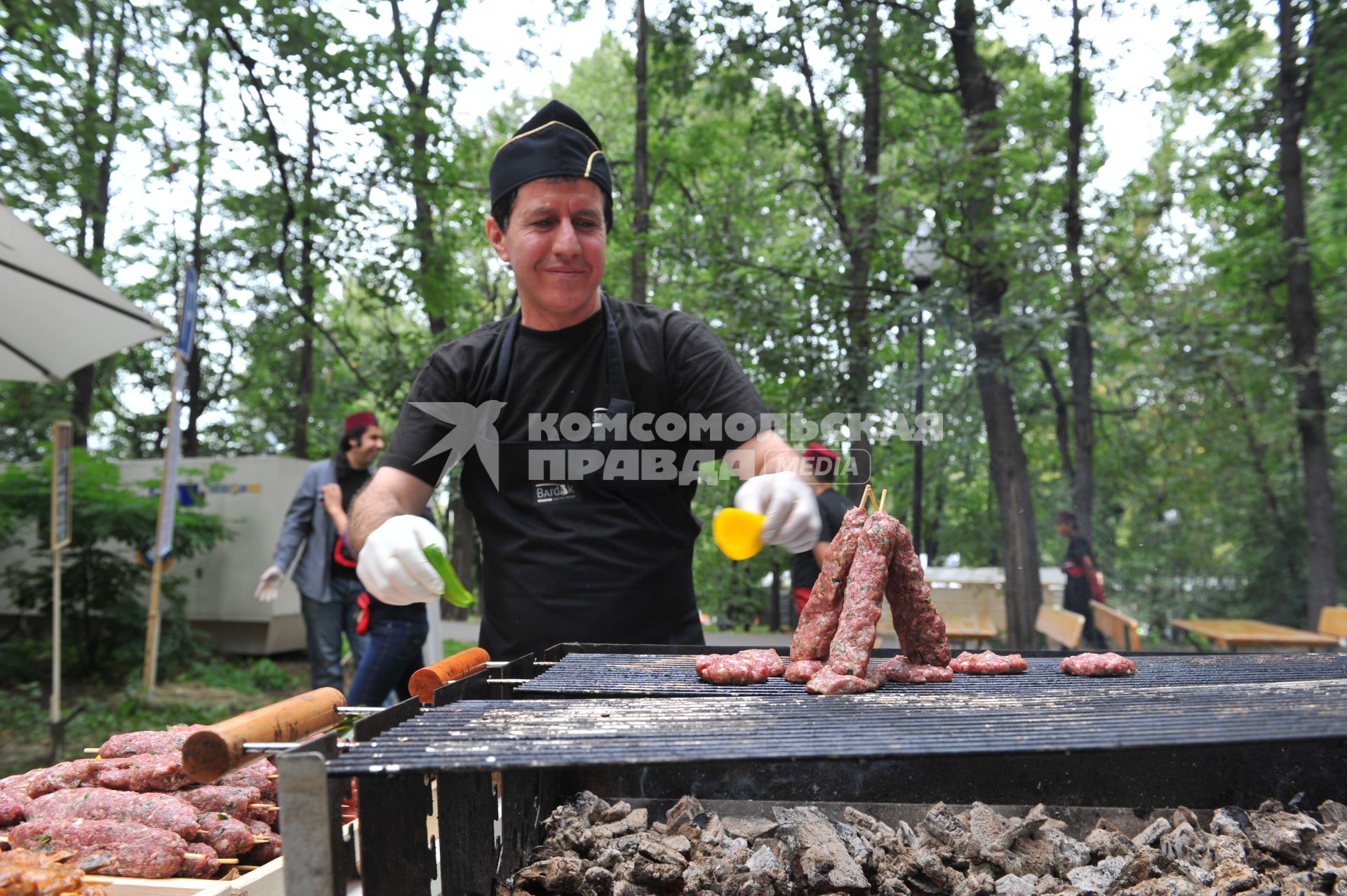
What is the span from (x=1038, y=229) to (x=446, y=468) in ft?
20.9

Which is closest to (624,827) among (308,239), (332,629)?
(332,629)

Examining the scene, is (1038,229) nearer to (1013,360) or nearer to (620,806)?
(1013,360)

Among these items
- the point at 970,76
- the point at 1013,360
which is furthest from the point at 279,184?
the point at 1013,360

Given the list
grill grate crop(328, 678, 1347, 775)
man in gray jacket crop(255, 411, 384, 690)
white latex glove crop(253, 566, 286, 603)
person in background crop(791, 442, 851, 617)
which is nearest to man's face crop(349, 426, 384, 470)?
man in gray jacket crop(255, 411, 384, 690)

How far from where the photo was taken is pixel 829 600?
2.57m

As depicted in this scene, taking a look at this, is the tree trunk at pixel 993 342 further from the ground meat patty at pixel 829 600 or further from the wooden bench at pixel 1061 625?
the ground meat patty at pixel 829 600

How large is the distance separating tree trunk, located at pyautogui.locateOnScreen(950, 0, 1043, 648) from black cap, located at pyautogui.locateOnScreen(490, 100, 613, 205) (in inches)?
203

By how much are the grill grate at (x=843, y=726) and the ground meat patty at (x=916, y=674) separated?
250mm

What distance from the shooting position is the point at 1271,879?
1.86 m

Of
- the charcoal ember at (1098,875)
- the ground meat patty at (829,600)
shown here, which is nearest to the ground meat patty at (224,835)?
the ground meat patty at (829,600)

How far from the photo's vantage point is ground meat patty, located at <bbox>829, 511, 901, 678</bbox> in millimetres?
2250

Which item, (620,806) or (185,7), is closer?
(620,806)

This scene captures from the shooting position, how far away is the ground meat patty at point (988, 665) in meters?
2.55

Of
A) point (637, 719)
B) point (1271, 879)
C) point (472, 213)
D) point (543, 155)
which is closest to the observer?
point (637, 719)
